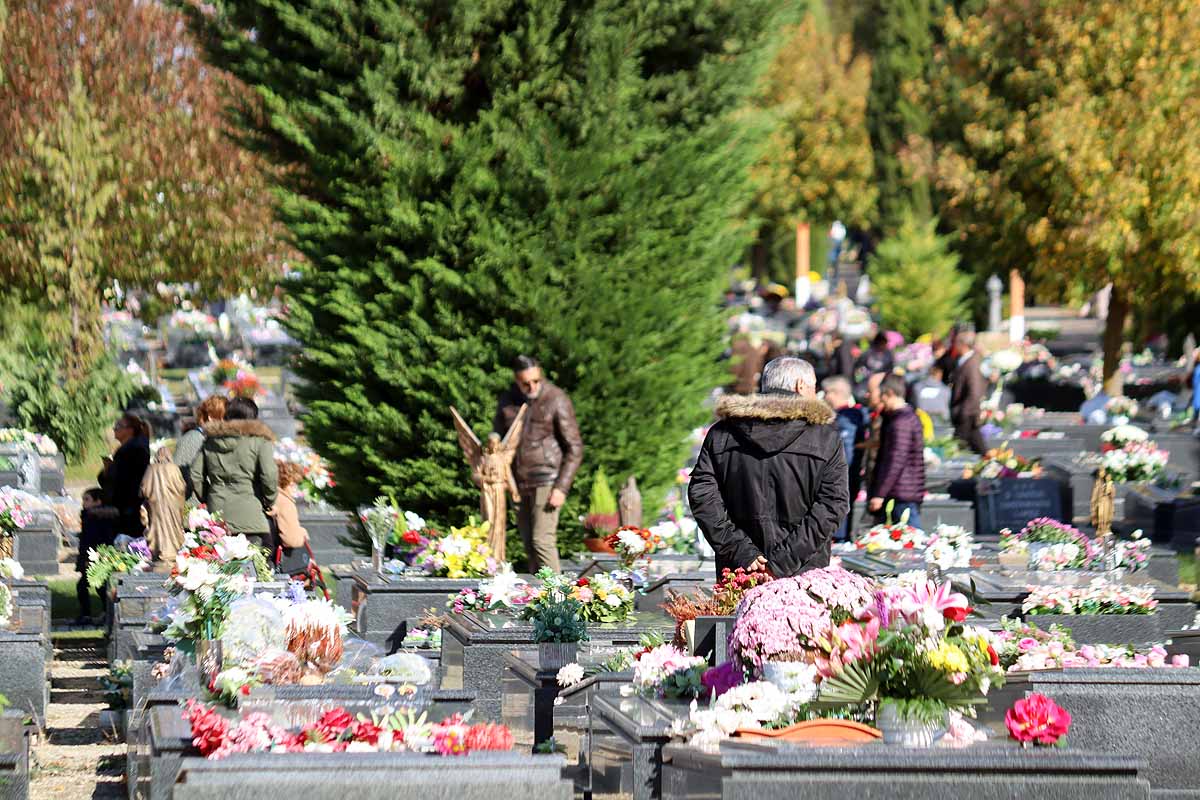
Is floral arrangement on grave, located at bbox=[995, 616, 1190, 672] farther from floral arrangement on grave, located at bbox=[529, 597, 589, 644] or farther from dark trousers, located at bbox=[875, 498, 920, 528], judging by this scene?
dark trousers, located at bbox=[875, 498, 920, 528]

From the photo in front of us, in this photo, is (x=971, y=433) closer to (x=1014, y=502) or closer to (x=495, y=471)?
(x=1014, y=502)

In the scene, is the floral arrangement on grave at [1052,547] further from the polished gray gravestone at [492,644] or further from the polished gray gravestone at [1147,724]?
the polished gray gravestone at [1147,724]

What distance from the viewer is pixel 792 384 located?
764 centimetres

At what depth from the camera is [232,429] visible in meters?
11.2

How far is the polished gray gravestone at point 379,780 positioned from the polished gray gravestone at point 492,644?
328 centimetres

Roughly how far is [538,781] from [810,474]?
2.63 m

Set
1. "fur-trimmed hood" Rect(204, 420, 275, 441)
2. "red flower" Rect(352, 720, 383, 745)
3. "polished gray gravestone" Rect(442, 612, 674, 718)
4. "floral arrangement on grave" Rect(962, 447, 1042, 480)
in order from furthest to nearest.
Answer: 1. "floral arrangement on grave" Rect(962, 447, 1042, 480)
2. "fur-trimmed hood" Rect(204, 420, 275, 441)
3. "polished gray gravestone" Rect(442, 612, 674, 718)
4. "red flower" Rect(352, 720, 383, 745)

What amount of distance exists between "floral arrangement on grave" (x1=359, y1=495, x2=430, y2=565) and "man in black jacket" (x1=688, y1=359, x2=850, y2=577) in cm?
420

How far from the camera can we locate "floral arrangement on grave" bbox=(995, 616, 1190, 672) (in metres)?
7.24

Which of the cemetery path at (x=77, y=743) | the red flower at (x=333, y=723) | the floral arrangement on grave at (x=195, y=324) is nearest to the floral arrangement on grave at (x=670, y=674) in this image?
the red flower at (x=333, y=723)

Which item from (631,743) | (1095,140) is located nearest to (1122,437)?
(631,743)

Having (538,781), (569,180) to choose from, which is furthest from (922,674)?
(569,180)

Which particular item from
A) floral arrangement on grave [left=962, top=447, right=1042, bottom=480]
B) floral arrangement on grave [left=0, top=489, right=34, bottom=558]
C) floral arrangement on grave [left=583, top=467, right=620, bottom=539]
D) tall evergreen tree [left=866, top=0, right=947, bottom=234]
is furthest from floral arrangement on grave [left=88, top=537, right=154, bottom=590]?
tall evergreen tree [left=866, top=0, right=947, bottom=234]

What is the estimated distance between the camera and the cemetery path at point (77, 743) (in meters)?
8.25
